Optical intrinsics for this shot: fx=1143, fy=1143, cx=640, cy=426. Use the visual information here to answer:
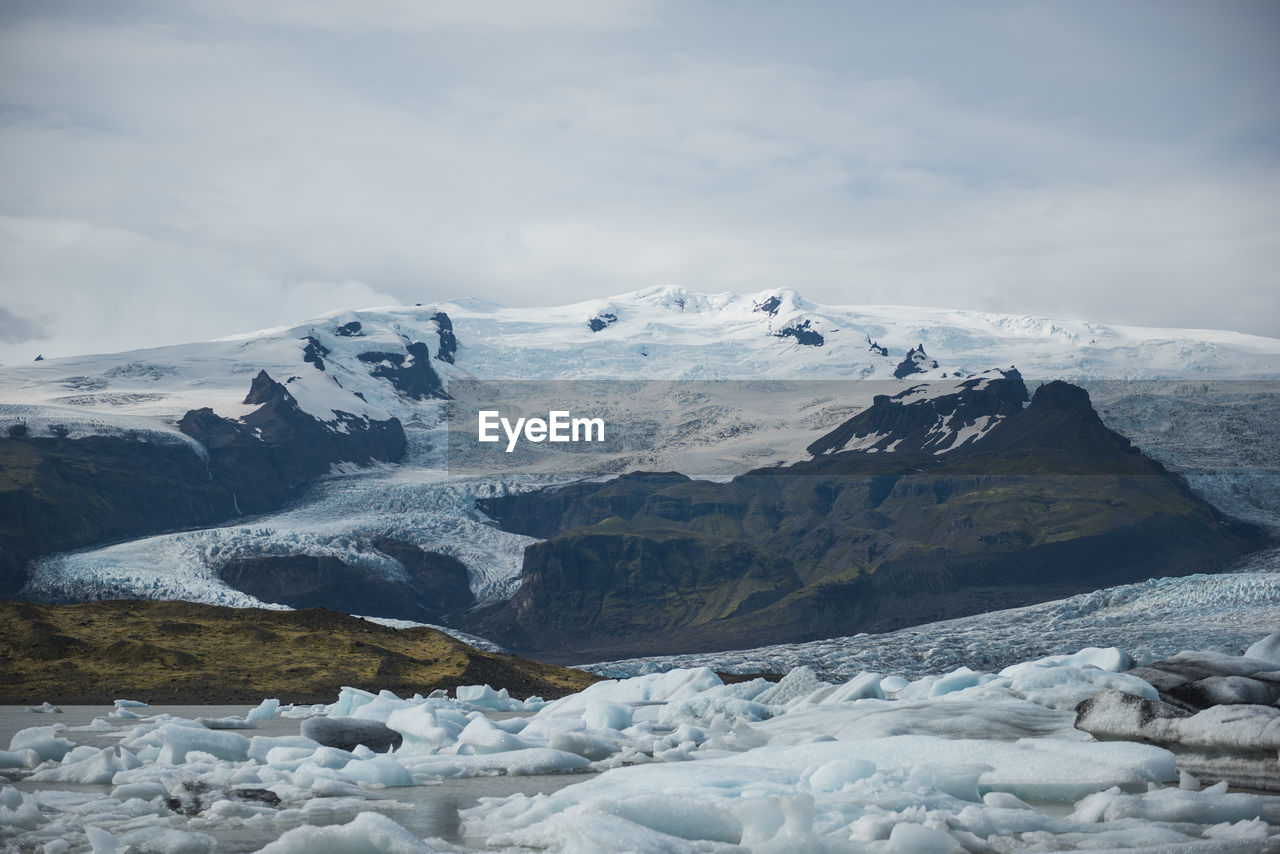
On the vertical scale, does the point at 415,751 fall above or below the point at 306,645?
above

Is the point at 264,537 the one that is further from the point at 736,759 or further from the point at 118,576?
the point at 736,759

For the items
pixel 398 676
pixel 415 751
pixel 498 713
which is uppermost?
pixel 415 751

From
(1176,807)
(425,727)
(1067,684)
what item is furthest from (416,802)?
(1067,684)

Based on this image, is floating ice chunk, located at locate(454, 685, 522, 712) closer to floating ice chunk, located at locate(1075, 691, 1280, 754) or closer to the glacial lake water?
the glacial lake water

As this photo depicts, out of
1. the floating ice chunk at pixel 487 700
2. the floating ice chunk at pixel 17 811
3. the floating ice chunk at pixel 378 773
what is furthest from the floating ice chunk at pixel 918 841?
the floating ice chunk at pixel 487 700

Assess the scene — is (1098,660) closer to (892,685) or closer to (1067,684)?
(892,685)

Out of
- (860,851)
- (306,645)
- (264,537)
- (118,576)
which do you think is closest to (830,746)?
(860,851)
